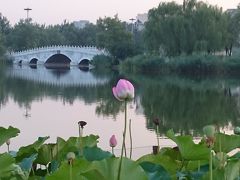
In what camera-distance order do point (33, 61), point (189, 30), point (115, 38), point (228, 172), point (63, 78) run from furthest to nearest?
point (33, 61), point (115, 38), point (63, 78), point (189, 30), point (228, 172)

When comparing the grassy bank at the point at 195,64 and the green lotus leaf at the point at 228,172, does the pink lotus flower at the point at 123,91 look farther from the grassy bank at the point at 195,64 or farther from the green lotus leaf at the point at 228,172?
the grassy bank at the point at 195,64

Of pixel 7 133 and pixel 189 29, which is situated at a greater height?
pixel 189 29

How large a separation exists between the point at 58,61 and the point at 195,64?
864 inches

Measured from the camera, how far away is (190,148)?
121 cm

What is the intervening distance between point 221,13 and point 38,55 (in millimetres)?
19480

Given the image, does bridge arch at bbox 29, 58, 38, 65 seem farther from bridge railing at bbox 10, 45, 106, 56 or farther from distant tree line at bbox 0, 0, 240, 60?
distant tree line at bbox 0, 0, 240, 60

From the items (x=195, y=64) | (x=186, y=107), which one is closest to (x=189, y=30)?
(x=195, y=64)

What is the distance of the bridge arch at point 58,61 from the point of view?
140 feet

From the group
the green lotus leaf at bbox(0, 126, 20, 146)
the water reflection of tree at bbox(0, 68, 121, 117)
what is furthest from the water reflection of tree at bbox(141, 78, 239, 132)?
the green lotus leaf at bbox(0, 126, 20, 146)

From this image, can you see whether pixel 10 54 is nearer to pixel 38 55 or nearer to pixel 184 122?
pixel 38 55

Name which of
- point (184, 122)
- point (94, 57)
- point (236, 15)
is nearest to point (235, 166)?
point (184, 122)

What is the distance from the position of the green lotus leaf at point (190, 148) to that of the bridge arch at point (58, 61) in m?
41.3

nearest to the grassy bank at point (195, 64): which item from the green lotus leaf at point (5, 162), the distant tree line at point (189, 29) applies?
the distant tree line at point (189, 29)

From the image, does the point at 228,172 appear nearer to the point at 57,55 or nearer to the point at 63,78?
the point at 63,78
